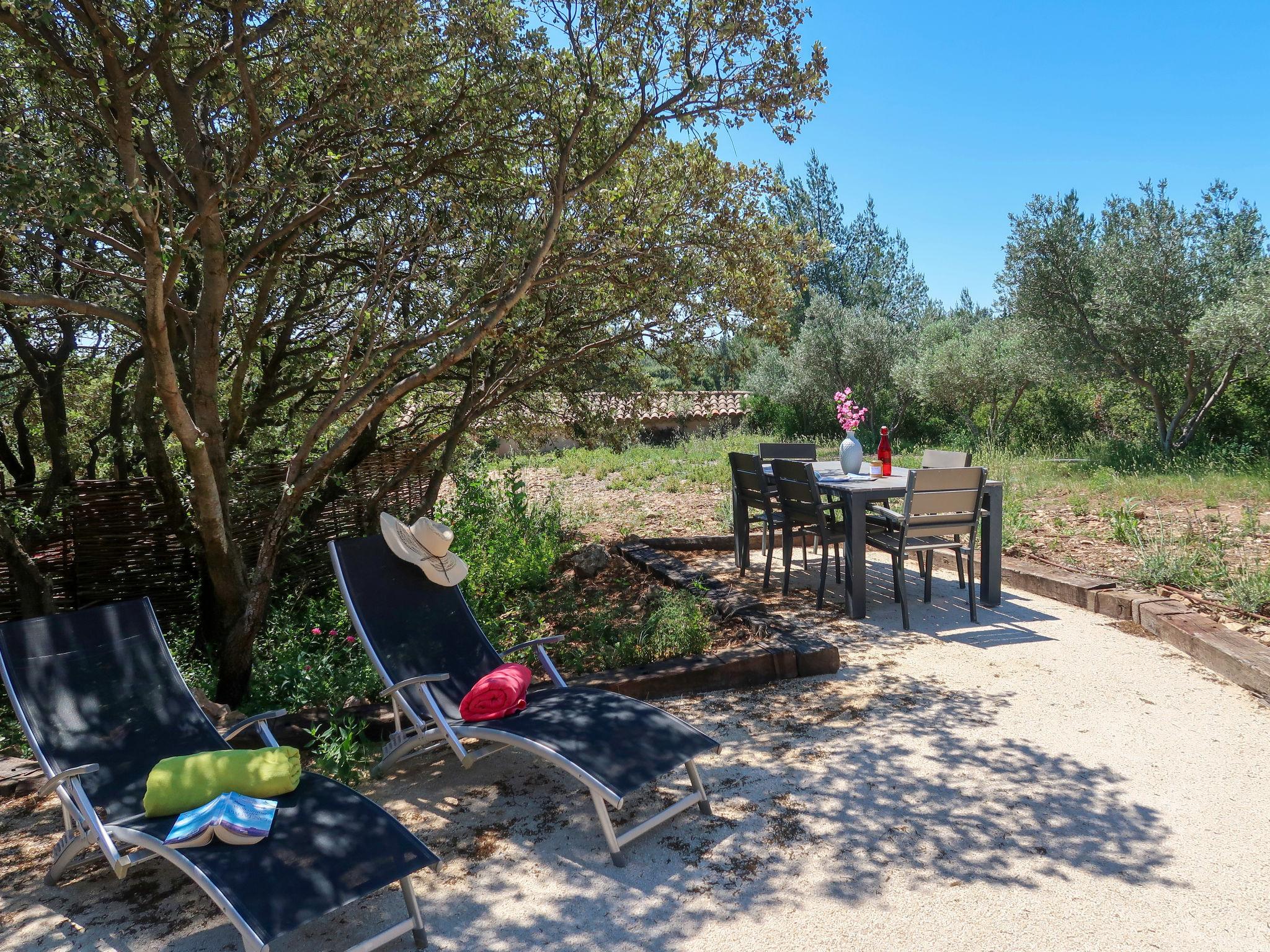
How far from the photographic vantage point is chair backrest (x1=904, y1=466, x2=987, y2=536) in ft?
18.2

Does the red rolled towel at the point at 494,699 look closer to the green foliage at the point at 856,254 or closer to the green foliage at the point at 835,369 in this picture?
the green foliage at the point at 835,369

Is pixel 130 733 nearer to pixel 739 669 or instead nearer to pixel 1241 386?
pixel 739 669

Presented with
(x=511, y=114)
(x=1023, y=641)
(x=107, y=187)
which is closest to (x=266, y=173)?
(x=511, y=114)

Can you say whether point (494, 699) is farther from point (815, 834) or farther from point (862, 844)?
point (862, 844)

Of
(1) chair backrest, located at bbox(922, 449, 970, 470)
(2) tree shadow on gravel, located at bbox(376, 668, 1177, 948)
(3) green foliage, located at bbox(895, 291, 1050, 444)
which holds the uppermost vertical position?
(3) green foliage, located at bbox(895, 291, 1050, 444)

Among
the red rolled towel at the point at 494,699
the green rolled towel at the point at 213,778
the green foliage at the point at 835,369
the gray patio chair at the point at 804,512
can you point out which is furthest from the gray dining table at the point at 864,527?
the green foliage at the point at 835,369

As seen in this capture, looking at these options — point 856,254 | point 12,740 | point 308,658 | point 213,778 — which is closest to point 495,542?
point 308,658

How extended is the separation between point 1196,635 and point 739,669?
110 inches

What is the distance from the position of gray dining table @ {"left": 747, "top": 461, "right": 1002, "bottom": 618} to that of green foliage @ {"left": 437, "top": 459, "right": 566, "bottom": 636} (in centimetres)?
254

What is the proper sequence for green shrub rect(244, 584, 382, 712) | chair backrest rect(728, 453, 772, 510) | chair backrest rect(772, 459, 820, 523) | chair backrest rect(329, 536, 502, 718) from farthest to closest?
chair backrest rect(728, 453, 772, 510) < chair backrest rect(772, 459, 820, 523) < green shrub rect(244, 584, 382, 712) < chair backrest rect(329, 536, 502, 718)

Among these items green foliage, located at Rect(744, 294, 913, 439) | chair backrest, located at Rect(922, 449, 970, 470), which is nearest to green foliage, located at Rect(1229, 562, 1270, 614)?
chair backrest, located at Rect(922, 449, 970, 470)

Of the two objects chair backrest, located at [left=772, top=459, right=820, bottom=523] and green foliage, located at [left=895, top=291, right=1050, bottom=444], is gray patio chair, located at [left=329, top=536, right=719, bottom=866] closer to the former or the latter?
chair backrest, located at [left=772, top=459, right=820, bottom=523]

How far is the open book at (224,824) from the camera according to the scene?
2.42 metres

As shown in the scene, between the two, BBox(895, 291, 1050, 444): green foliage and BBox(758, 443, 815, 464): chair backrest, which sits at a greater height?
BBox(895, 291, 1050, 444): green foliage
